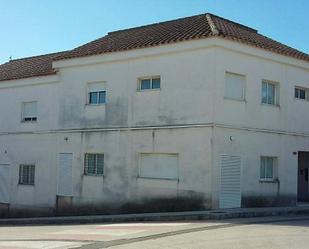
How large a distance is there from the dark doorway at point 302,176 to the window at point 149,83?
8420 mm

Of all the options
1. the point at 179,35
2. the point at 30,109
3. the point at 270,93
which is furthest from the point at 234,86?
the point at 30,109

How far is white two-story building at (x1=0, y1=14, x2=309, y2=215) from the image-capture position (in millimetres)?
20984

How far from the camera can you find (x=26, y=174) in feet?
94.7

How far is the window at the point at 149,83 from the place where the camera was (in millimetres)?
22703

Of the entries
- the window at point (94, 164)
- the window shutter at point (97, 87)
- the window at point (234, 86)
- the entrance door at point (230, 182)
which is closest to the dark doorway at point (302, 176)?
the entrance door at point (230, 182)

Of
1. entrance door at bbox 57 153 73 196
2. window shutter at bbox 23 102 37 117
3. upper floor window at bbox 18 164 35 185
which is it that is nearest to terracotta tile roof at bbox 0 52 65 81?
window shutter at bbox 23 102 37 117

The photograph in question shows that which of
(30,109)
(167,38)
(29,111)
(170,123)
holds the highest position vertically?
(167,38)

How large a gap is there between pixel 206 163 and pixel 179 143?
5.15 feet

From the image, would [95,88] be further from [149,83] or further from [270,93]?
[270,93]

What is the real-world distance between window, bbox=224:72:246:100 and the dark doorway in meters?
6.09

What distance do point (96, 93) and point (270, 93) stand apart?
807 cm

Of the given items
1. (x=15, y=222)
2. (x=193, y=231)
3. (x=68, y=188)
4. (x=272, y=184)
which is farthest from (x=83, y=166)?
(x=193, y=231)

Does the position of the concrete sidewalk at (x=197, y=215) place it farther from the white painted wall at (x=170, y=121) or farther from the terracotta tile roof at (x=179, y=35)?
the terracotta tile roof at (x=179, y=35)

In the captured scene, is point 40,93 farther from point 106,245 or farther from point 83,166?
point 106,245
